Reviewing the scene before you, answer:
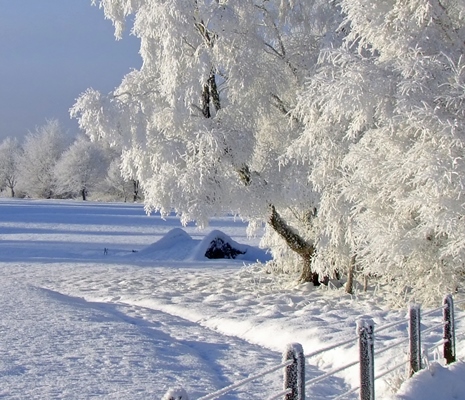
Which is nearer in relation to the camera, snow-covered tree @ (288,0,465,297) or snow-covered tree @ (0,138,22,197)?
snow-covered tree @ (288,0,465,297)

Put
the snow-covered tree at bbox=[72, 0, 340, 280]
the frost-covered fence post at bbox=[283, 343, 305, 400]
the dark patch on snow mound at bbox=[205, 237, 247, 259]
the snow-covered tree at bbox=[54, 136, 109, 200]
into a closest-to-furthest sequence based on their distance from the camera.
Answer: the frost-covered fence post at bbox=[283, 343, 305, 400] → the snow-covered tree at bbox=[72, 0, 340, 280] → the dark patch on snow mound at bbox=[205, 237, 247, 259] → the snow-covered tree at bbox=[54, 136, 109, 200]

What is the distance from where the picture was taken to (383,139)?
11.1 meters

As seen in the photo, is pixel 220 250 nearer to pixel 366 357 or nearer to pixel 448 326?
pixel 448 326

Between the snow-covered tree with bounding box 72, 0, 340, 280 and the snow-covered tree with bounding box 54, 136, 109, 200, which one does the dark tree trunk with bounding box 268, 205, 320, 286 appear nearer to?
the snow-covered tree with bounding box 72, 0, 340, 280

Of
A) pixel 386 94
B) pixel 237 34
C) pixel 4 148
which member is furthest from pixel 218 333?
pixel 4 148

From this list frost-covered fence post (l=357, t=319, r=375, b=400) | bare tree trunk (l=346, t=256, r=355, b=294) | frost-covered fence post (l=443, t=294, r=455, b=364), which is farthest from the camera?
bare tree trunk (l=346, t=256, r=355, b=294)

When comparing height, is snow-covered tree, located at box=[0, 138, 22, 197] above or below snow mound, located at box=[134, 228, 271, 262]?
above

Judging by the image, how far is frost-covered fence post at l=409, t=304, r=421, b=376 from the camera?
23.1ft

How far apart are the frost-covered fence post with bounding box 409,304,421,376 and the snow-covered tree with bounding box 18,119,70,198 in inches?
3390

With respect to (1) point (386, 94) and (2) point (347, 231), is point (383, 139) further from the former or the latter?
(2) point (347, 231)

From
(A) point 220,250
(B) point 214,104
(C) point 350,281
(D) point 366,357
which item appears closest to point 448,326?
(D) point 366,357

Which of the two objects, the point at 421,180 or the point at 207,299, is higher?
the point at 421,180

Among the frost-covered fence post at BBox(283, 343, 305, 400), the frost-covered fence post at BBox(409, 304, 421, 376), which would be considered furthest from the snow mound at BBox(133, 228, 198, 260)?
the frost-covered fence post at BBox(283, 343, 305, 400)

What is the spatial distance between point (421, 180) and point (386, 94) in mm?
1561
